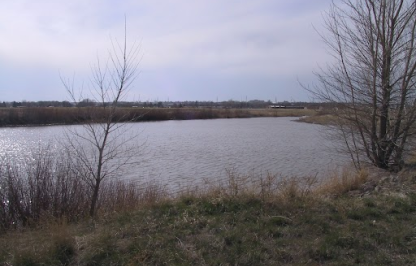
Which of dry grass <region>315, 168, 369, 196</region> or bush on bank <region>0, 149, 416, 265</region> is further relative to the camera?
dry grass <region>315, 168, 369, 196</region>

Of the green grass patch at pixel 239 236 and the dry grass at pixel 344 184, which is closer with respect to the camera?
the green grass patch at pixel 239 236

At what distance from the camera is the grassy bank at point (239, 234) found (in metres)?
3.97

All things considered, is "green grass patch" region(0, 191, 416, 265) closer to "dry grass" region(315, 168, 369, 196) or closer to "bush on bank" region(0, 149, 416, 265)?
"bush on bank" region(0, 149, 416, 265)

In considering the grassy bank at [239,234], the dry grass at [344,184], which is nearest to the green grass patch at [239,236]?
the grassy bank at [239,234]

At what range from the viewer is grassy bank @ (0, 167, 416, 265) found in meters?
3.97

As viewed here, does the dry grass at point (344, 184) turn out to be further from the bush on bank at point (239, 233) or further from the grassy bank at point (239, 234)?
the grassy bank at point (239, 234)

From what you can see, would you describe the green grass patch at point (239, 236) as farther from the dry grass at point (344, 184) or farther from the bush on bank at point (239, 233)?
the dry grass at point (344, 184)

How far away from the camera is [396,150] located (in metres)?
9.39

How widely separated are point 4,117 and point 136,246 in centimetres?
4670

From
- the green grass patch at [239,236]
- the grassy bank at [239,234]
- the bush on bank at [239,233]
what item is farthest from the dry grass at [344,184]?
the green grass patch at [239,236]

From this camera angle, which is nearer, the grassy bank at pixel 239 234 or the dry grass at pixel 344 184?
the grassy bank at pixel 239 234

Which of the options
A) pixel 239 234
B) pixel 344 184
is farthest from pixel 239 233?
pixel 344 184

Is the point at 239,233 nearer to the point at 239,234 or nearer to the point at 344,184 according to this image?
the point at 239,234

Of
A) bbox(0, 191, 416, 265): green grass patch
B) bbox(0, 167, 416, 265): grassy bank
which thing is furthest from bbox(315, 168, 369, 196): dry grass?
bbox(0, 191, 416, 265): green grass patch
